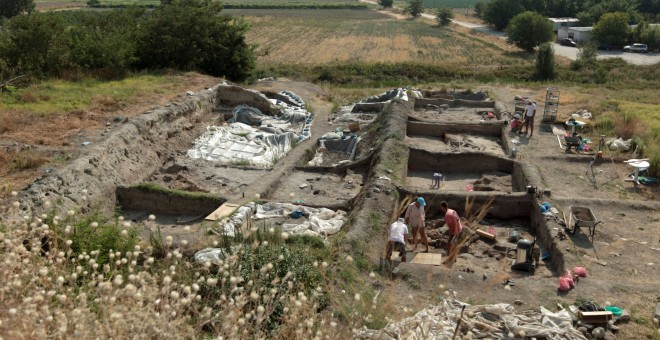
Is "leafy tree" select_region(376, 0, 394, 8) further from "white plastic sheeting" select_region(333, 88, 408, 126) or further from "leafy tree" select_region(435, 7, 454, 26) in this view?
"white plastic sheeting" select_region(333, 88, 408, 126)

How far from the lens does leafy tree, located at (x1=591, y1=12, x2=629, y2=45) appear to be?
4712 cm

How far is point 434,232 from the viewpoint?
36.9ft

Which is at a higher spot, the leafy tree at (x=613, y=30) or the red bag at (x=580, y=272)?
the leafy tree at (x=613, y=30)

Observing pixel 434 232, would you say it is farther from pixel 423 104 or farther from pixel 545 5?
pixel 545 5

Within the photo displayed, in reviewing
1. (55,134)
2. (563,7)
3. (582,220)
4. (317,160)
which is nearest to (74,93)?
(55,134)

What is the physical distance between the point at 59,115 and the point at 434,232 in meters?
10.3

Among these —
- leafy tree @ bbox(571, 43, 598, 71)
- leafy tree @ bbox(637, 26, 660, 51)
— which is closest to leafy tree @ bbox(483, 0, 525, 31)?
leafy tree @ bbox(637, 26, 660, 51)

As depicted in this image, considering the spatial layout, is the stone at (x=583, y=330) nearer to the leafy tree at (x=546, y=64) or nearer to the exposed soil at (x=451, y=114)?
the exposed soil at (x=451, y=114)

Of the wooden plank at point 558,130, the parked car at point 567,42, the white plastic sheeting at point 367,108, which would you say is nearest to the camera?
the wooden plank at point 558,130

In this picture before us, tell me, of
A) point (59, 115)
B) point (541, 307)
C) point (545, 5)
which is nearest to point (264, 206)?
point (541, 307)

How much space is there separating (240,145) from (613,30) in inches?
1615

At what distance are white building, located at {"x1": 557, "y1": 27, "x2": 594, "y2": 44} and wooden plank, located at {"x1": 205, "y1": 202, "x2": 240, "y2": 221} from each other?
4664 centimetres

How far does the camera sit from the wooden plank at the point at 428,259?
9.66 m

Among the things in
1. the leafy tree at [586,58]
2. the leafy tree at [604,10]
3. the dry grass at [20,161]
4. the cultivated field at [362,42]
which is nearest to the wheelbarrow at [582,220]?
the dry grass at [20,161]
